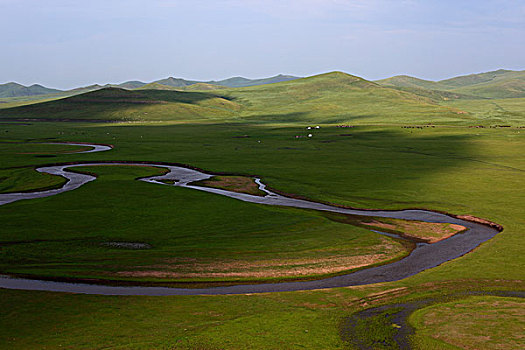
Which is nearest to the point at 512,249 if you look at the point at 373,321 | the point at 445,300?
the point at 445,300

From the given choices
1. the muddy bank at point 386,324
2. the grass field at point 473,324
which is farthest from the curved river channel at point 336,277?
the grass field at point 473,324

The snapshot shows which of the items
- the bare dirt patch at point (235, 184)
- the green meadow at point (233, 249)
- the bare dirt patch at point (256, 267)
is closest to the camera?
the green meadow at point (233, 249)

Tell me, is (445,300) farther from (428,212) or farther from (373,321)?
Answer: (428,212)

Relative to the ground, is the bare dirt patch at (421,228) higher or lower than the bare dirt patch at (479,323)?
Answer: higher

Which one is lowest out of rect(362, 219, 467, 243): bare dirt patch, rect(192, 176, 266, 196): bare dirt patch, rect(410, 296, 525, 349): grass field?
rect(410, 296, 525, 349): grass field

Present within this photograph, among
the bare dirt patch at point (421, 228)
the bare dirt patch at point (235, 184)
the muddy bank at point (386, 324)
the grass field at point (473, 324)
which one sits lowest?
the muddy bank at point (386, 324)

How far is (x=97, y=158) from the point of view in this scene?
352 feet

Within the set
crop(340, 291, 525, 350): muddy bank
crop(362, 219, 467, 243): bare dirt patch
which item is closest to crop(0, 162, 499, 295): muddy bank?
crop(362, 219, 467, 243): bare dirt patch

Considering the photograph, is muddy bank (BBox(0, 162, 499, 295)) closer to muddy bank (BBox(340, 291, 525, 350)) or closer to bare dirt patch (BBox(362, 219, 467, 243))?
bare dirt patch (BBox(362, 219, 467, 243))

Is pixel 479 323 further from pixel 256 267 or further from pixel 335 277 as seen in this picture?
pixel 256 267

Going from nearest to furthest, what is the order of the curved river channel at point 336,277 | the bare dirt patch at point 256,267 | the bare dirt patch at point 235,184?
the curved river channel at point 336,277 < the bare dirt patch at point 256,267 < the bare dirt patch at point 235,184

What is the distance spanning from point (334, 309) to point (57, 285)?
19368 millimetres

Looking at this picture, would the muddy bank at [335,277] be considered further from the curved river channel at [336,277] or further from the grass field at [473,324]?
the grass field at [473,324]

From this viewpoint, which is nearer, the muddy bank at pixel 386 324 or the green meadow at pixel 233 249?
the muddy bank at pixel 386 324
